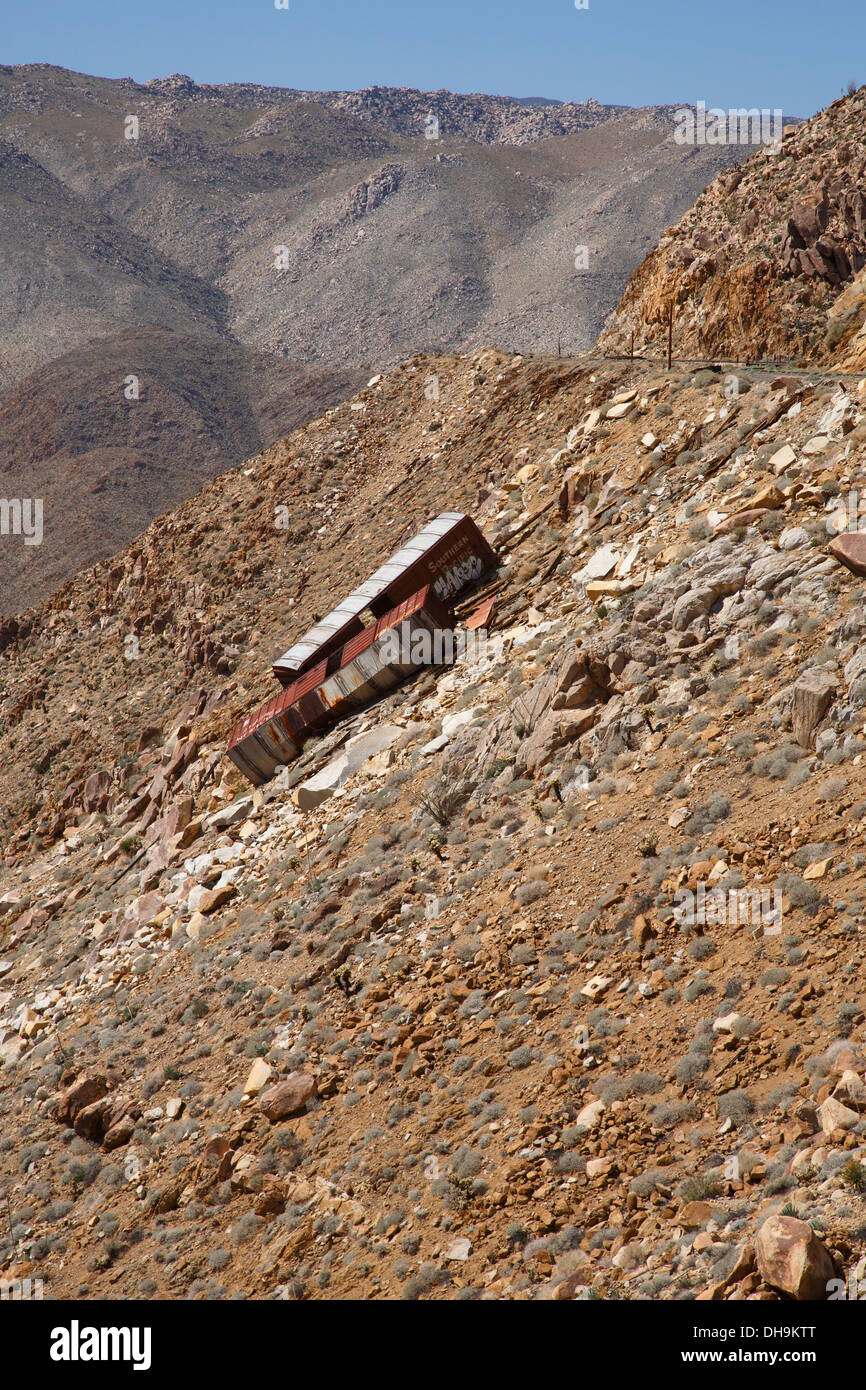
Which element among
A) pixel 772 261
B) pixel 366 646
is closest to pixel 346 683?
pixel 366 646

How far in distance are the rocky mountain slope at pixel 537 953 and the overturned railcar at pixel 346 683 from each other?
0.73 meters

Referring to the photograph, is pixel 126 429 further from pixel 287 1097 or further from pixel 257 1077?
pixel 287 1097

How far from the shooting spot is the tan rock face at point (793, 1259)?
802 cm

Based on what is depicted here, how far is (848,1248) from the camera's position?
830 centimetres

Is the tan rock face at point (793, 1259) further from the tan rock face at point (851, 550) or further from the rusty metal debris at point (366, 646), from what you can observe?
the rusty metal debris at point (366, 646)

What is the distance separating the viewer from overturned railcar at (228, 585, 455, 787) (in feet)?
78.0

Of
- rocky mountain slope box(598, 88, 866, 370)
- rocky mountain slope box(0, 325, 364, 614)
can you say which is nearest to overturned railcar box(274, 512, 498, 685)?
rocky mountain slope box(598, 88, 866, 370)

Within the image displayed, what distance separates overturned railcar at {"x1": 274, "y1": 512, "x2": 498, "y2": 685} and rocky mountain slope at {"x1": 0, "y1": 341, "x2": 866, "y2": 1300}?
1.07 metres

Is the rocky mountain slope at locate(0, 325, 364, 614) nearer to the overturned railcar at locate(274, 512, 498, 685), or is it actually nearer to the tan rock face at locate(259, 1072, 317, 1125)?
the overturned railcar at locate(274, 512, 498, 685)

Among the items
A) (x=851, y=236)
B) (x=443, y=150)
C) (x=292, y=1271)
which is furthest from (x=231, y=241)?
(x=292, y=1271)

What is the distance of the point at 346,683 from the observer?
2428 centimetres

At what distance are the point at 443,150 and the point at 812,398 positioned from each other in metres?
182

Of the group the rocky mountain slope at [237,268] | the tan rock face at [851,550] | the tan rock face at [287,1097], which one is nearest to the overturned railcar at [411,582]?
the tan rock face at [851,550]
